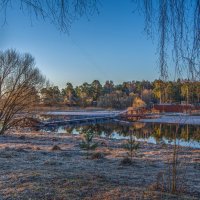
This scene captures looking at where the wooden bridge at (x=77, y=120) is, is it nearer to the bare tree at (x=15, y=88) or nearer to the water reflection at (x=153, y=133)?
the water reflection at (x=153, y=133)

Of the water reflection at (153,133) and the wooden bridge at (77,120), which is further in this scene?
the wooden bridge at (77,120)

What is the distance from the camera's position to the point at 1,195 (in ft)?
16.1

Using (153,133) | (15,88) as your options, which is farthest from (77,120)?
(15,88)

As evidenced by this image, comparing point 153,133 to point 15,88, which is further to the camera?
point 153,133

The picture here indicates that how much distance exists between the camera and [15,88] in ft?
81.4

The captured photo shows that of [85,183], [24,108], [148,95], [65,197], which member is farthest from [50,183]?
[148,95]

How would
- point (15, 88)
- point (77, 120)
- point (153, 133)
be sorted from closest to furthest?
point (15, 88)
point (153, 133)
point (77, 120)

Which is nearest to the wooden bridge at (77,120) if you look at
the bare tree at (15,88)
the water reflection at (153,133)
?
the water reflection at (153,133)

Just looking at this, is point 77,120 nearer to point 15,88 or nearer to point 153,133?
point 153,133

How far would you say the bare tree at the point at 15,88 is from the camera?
2459cm

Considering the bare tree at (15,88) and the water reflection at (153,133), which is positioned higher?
the bare tree at (15,88)

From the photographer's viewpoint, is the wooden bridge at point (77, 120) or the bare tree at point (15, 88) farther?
the wooden bridge at point (77, 120)

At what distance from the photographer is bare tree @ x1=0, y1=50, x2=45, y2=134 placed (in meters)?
24.6

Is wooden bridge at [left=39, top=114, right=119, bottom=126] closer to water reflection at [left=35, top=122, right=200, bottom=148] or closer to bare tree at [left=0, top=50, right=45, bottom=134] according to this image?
water reflection at [left=35, top=122, right=200, bottom=148]
